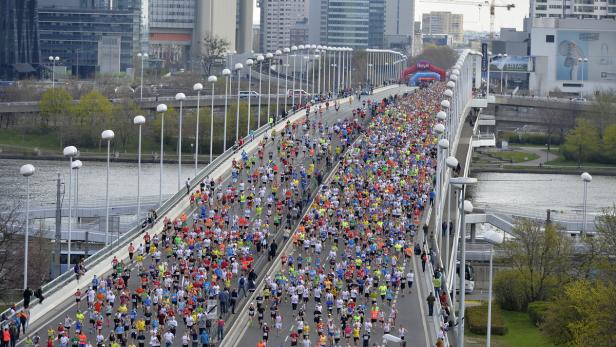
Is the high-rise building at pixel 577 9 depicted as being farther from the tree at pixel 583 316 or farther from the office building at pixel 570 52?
the tree at pixel 583 316

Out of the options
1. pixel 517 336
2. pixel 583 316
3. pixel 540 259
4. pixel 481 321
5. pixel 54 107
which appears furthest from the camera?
pixel 54 107

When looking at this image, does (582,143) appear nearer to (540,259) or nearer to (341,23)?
(540,259)

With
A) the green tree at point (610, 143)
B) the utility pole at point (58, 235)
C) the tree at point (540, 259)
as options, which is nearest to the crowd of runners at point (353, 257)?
the tree at point (540, 259)

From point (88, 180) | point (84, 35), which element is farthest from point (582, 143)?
point (84, 35)

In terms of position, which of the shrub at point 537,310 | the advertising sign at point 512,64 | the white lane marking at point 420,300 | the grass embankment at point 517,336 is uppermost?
the advertising sign at point 512,64

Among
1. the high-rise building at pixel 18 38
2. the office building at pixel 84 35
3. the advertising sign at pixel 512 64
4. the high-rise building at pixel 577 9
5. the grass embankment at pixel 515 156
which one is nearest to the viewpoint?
the grass embankment at pixel 515 156

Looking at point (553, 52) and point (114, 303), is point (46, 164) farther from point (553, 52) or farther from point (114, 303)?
point (553, 52)
